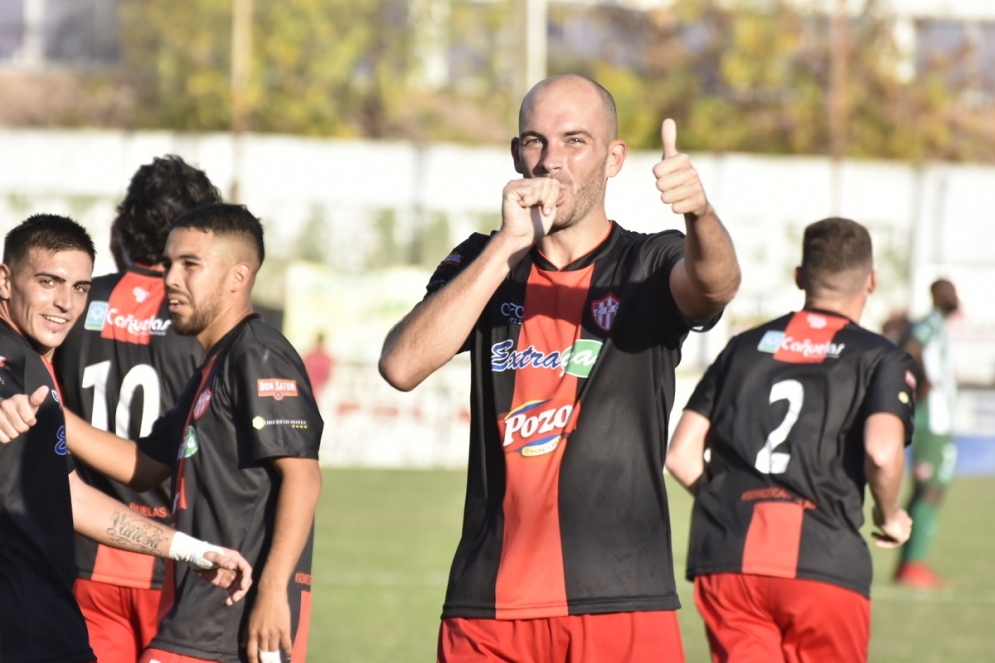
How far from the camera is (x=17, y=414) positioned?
3.85 m

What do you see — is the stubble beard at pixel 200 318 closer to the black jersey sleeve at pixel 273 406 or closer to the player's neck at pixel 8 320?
the black jersey sleeve at pixel 273 406

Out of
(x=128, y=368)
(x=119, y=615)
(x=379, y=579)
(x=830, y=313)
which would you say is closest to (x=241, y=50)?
(x=379, y=579)

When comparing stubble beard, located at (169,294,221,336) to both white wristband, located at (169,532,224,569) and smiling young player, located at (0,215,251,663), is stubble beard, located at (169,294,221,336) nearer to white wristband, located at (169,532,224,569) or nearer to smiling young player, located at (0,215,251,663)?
smiling young player, located at (0,215,251,663)

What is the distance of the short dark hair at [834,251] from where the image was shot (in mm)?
5816

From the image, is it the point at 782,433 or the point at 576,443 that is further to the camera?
the point at 782,433

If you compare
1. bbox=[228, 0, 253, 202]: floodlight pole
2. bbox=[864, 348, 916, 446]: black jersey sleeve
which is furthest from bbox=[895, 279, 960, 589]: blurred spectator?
bbox=[228, 0, 253, 202]: floodlight pole

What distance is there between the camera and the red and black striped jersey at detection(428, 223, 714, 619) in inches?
157

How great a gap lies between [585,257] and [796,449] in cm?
175

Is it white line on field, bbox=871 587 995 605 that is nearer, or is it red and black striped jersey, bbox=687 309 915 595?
red and black striped jersey, bbox=687 309 915 595

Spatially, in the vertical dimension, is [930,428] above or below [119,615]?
below

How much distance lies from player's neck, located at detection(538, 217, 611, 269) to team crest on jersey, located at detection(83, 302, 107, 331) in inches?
80.4

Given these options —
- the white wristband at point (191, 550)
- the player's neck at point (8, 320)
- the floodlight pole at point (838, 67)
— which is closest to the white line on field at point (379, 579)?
the white wristband at point (191, 550)

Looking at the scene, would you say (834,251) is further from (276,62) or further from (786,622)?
(276,62)

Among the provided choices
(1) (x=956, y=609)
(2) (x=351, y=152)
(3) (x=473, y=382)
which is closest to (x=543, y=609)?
(3) (x=473, y=382)
